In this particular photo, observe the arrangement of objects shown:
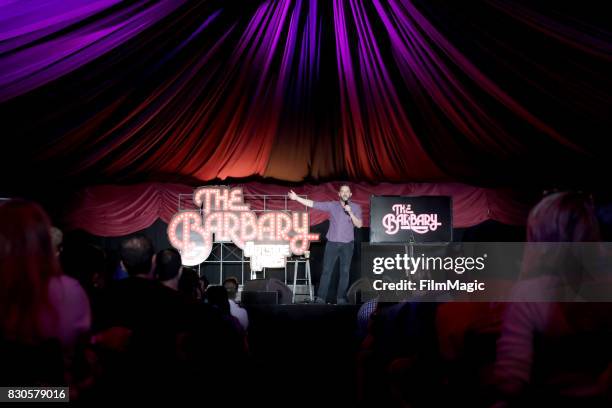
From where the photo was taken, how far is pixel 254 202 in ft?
27.7

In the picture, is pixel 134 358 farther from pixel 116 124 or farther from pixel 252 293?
pixel 116 124

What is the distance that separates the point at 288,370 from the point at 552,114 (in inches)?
156

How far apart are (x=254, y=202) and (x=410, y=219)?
2142mm

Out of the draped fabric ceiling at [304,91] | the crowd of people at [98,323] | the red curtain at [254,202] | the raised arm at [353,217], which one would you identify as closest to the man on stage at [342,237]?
the raised arm at [353,217]

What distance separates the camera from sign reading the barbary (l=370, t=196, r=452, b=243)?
8047mm

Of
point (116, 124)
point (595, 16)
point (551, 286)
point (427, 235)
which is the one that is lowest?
point (427, 235)

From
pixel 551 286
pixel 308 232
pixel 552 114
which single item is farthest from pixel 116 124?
pixel 551 286

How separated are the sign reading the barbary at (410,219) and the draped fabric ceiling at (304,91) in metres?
0.44

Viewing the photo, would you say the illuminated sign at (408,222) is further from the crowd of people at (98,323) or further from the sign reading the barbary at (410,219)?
the crowd of people at (98,323)

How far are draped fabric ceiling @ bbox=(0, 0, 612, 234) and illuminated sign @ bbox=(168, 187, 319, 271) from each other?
2.30 feet

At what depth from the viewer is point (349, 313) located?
5.47m

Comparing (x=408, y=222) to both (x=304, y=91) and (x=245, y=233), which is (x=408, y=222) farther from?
(x=304, y=91)

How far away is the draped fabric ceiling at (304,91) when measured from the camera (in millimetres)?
4758

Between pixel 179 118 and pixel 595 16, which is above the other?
pixel 595 16
